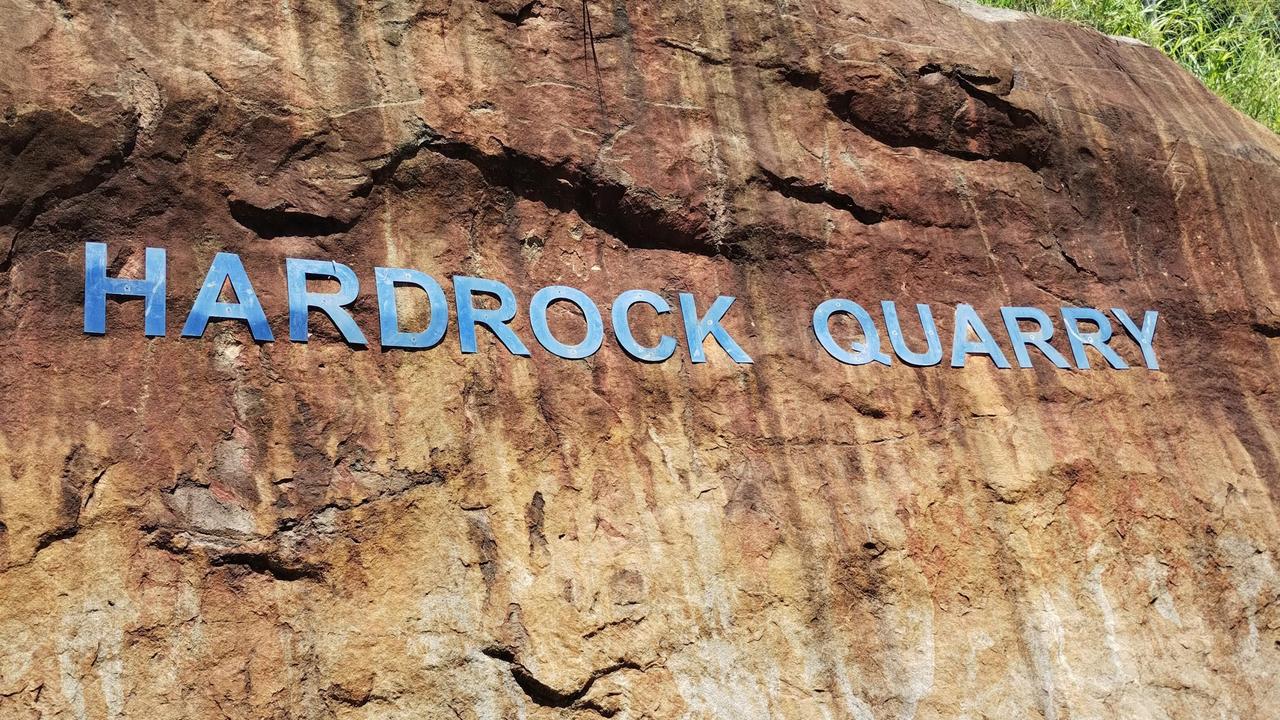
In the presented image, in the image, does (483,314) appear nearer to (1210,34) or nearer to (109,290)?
(109,290)

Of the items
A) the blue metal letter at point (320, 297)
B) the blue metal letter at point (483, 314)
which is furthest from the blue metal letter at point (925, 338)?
the blue metal letter at point (320, 297)

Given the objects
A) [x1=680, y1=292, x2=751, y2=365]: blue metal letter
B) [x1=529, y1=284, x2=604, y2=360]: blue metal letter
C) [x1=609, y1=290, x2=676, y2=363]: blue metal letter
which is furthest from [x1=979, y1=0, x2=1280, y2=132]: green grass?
[x1=529, y1=284, x2=604, y2=360]: blue metal letter

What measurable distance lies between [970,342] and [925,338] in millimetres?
236

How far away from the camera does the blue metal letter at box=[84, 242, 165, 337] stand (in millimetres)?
4027

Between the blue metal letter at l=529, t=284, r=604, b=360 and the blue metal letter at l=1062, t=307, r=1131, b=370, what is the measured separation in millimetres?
2461

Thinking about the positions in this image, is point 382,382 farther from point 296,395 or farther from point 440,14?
point 440,14

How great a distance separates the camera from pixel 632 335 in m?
4.89

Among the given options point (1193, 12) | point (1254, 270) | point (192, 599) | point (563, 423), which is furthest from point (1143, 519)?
point (1193, 12)

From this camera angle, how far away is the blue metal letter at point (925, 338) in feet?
17.5

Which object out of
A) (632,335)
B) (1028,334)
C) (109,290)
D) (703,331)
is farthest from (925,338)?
(109,290)

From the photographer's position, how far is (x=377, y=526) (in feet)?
13.5

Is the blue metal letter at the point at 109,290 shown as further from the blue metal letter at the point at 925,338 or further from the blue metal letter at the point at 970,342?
the blue metal letter at the point at 970,342

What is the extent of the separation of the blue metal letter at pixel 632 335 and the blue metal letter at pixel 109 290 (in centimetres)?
177

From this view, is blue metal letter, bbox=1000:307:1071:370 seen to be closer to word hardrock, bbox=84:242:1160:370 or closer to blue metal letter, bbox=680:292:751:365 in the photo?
word hardrock, bbox=84:242:1160:370
